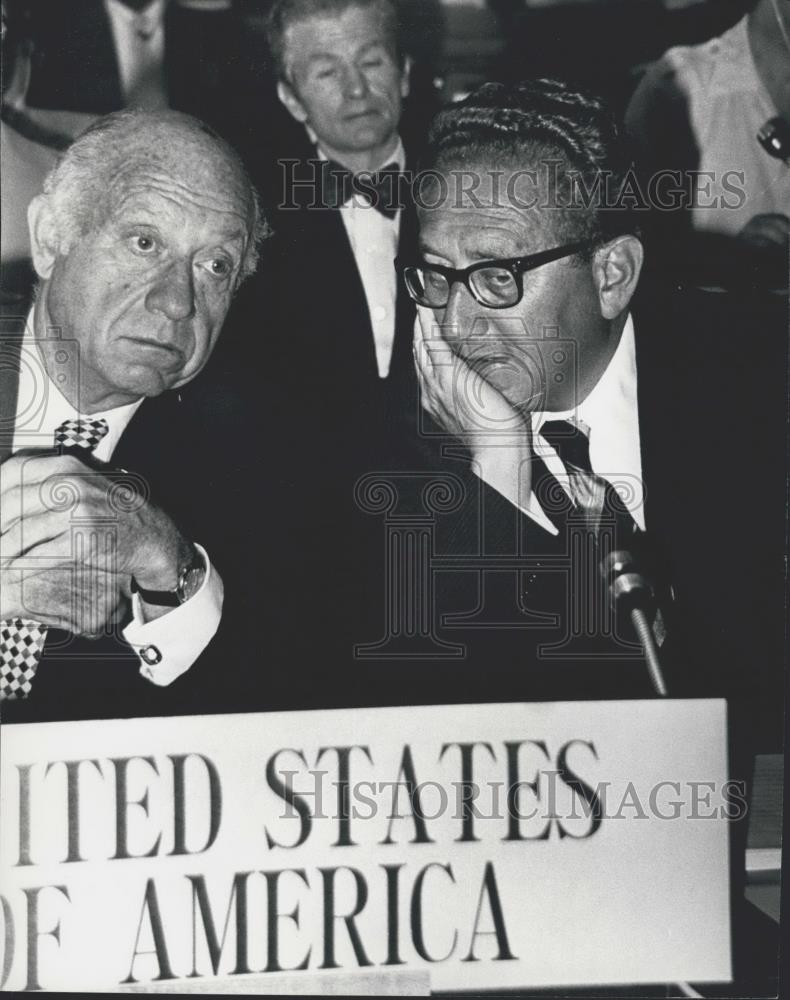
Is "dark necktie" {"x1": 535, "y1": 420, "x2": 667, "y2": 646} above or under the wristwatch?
above

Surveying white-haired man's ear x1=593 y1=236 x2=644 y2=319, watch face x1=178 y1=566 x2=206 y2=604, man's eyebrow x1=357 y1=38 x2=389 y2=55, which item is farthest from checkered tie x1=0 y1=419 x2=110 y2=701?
white-haired man's ear x1=593 y1=236 x2=644 y2=319

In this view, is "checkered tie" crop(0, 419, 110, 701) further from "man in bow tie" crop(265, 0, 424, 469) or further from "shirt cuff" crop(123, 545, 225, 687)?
"man in bow tie" crop(265, 0, 424, 469)

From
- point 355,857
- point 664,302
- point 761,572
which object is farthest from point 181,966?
point 664,302

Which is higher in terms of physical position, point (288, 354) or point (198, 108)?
point (198, 108)

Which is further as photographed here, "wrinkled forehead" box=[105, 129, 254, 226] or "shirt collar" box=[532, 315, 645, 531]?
"shirt collar" box=[532, 315, 645, 531]

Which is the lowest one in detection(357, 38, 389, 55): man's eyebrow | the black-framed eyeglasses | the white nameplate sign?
the white nameplate sign

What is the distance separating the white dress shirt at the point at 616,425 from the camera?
1.88 m

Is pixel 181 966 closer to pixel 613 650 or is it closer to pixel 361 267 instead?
pixel 613 650

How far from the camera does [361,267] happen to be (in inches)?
72.6

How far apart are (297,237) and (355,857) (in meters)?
1.06

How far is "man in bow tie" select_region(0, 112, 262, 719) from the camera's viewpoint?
5.87 ft

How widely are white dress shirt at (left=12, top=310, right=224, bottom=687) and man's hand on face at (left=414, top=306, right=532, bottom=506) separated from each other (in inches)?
18.8

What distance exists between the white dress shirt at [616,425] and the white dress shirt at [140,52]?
876mm

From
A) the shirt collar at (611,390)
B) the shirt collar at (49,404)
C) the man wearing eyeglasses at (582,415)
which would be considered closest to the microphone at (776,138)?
the man wearing eyeglasses at (582,415)
